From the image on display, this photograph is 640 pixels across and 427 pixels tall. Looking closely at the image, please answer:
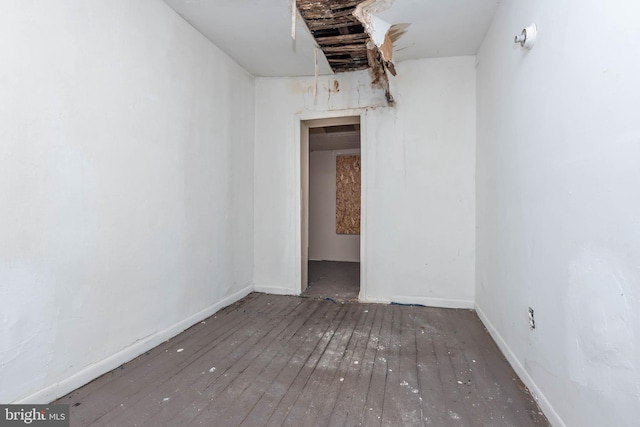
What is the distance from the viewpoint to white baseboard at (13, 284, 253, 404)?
1.62m

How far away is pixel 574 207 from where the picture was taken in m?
1.32

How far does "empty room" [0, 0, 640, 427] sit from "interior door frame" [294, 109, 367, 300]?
35 mm

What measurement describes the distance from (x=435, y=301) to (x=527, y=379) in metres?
1.52

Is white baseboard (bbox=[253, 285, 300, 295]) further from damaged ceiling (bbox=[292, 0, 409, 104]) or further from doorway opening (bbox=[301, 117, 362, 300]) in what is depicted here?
damaged ceiling (bbox=[292, 0, 409, 104])

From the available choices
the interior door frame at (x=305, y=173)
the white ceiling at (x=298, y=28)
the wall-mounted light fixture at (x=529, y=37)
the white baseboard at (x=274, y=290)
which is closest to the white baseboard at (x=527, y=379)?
the interior door frame at (x=305, y=173)

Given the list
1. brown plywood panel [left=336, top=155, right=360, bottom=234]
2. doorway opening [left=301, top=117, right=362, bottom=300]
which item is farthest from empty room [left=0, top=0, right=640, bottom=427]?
brown plywood panel [left=336, top=155, right=360, bottom=234]

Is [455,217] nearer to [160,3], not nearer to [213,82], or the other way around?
[213,82]

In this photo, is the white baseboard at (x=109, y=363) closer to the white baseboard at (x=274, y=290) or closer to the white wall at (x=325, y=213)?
the white baseboard at (x=274, y=290)

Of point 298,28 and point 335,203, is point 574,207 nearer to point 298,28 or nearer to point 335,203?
point 298,28

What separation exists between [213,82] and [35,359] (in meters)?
2.51

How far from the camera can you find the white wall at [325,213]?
648 centimetres

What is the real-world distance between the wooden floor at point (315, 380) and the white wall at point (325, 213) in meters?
3.63

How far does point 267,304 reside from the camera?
133 inches

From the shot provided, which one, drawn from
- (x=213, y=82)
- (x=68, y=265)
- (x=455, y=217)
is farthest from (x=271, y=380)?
(x=213, y=82)
